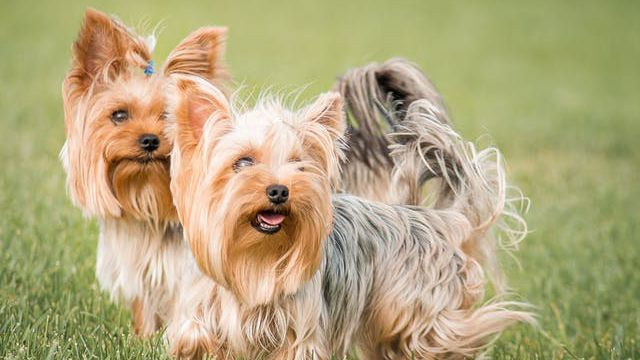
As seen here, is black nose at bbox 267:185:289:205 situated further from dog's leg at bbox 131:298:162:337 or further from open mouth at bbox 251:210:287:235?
dog's leg at bbox 131:298:162:337

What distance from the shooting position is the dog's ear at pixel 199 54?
16.9ft

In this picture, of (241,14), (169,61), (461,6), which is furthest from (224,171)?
(461,6)

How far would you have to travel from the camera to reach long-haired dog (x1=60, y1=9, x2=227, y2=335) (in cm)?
504

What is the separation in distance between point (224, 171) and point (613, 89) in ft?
58.6

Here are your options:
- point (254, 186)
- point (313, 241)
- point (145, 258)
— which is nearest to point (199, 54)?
point (145, 258)

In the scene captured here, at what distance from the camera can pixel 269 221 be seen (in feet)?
13.7

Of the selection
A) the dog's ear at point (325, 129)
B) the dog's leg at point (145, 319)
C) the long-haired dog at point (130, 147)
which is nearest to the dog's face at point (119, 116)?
the long-haired dog at point (130, 147)

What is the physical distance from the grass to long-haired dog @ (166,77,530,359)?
20.8 inches

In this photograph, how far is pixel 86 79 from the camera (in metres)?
5.25

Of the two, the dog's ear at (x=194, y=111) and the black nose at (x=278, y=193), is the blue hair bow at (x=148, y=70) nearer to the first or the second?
the dog's ear at (x=194, y=111)

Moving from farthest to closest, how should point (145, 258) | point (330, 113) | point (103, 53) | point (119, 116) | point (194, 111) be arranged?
point (145, 258), point (103, 53), point (119, 116), point (330, 113), point (194, 111)

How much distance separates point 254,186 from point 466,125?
10666mm

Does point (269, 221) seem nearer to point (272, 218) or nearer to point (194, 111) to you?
point (272, 218)

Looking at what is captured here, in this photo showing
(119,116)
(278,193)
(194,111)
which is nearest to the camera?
(278,193)
